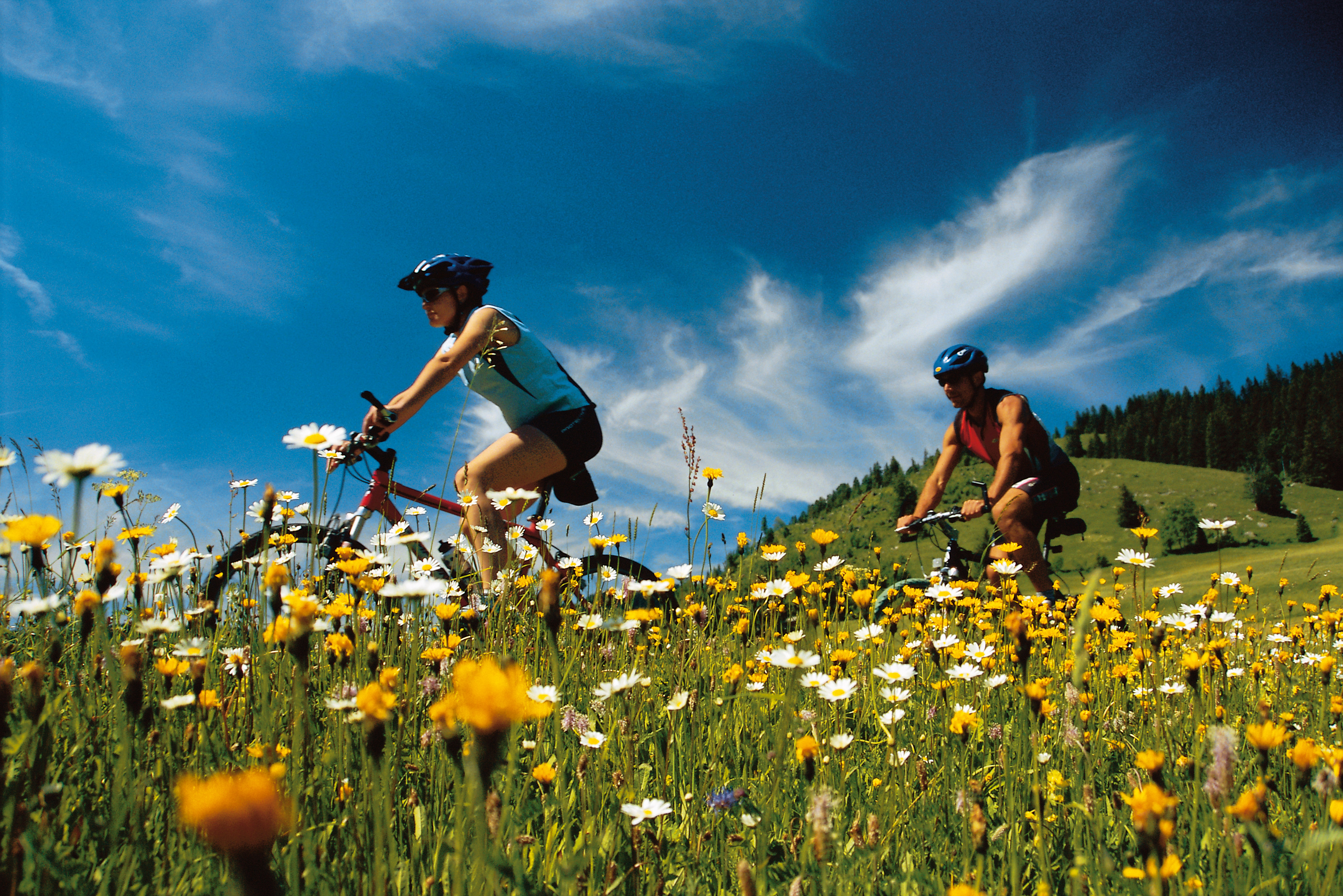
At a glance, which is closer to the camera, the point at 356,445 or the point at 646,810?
the point at 646,810

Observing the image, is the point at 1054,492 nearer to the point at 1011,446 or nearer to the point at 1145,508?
the point at 1011,446

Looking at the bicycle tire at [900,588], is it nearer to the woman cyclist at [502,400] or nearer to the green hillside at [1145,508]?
the woman cyclist at [502,400]

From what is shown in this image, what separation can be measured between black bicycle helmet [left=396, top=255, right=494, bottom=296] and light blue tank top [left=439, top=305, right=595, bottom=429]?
0.52 meters

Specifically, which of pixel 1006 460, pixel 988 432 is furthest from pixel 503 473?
pixel 988 432

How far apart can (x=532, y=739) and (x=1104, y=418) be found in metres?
121

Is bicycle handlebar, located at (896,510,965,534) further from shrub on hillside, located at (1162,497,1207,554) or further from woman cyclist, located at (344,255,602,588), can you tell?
shrub on hillside, located at (1162,497,1207,554)

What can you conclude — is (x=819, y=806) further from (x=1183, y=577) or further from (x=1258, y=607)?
(x=1183, y=577)

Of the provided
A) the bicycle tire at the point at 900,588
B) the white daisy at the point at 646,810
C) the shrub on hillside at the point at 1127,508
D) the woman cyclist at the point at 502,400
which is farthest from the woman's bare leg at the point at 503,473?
the shrub on hillside at the point at 1127,508

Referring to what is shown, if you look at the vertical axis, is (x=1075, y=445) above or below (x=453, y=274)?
above

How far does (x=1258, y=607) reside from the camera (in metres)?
4.63

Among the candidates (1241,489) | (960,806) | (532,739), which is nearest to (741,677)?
(532,739)

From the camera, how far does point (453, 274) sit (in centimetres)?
488

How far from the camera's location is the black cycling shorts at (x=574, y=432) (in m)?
4.51

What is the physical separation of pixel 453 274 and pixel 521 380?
1.11 m
